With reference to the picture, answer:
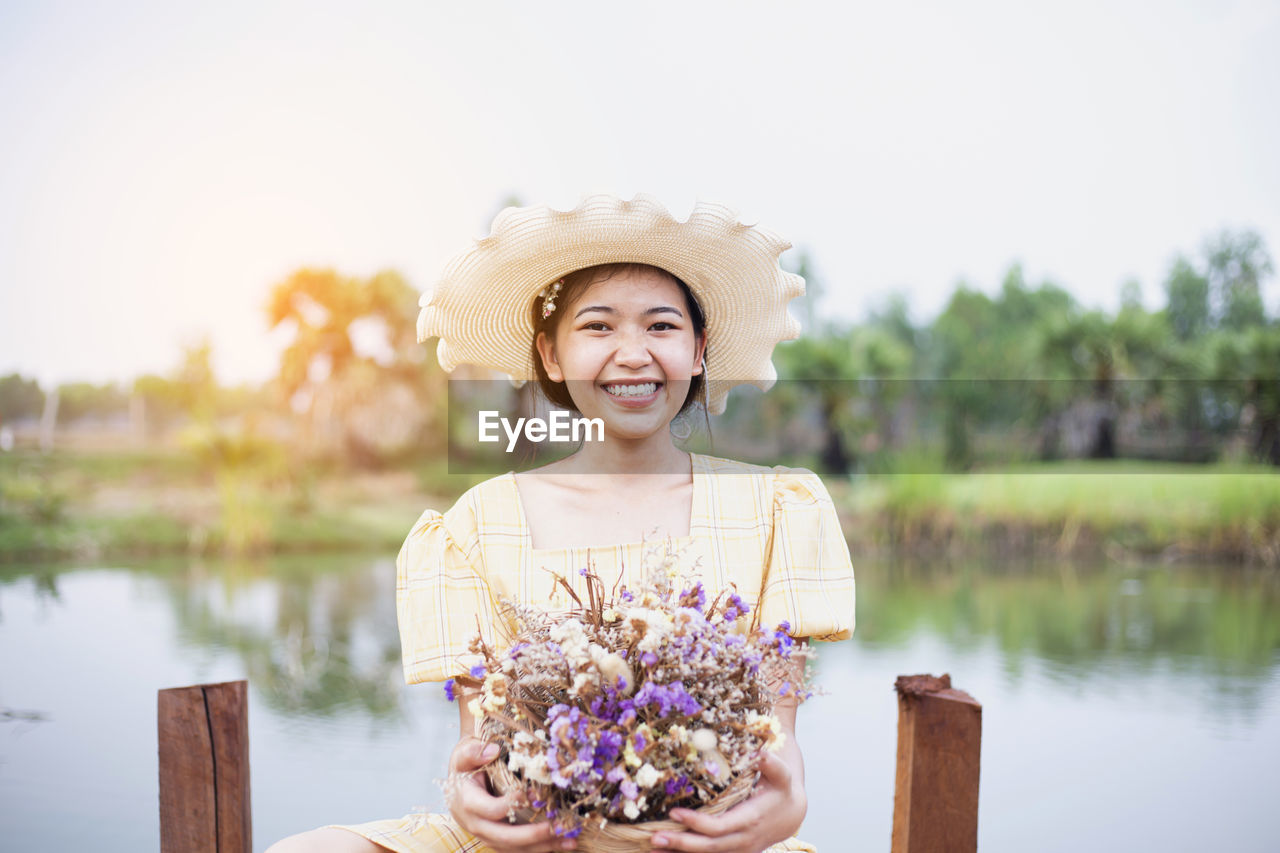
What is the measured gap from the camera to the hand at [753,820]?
3.52 feet

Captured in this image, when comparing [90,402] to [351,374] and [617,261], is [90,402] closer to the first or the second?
[351,374]

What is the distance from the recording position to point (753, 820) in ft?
3.72

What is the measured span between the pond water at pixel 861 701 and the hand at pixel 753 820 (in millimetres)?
1945

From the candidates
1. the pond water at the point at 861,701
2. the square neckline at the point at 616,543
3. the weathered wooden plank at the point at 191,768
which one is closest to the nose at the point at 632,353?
the square neckline at the point at 616,543

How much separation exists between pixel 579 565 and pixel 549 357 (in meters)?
0.37

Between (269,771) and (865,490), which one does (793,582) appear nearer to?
(269,771)

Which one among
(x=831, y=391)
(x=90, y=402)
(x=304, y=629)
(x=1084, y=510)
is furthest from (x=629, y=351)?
(x=90, y=402)

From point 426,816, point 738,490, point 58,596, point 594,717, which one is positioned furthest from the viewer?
point 58,596

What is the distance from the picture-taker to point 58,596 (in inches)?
363

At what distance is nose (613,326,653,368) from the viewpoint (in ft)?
4.84

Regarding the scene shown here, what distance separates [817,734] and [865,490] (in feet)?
15.9

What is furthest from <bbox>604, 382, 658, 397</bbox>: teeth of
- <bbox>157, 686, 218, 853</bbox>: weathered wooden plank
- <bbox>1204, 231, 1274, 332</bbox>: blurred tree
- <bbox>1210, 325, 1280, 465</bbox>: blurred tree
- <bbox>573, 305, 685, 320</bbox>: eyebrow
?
<bbox>1204, 231, 1274, 332</bbox>: blurred tree

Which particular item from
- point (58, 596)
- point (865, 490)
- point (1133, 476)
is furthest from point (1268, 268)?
point (58, 596)

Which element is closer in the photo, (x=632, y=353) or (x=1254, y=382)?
(x=632, y=353)
